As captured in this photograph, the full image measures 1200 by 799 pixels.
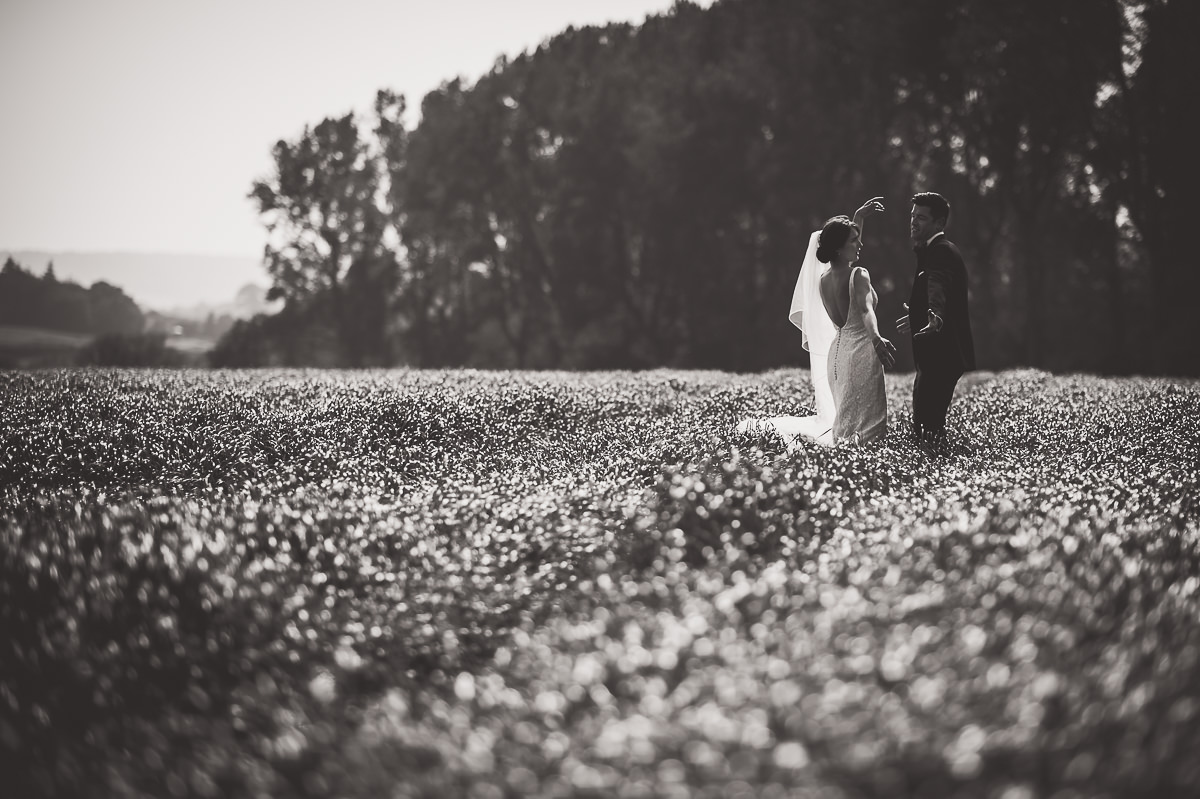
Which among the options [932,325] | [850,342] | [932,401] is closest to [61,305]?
[850,342]

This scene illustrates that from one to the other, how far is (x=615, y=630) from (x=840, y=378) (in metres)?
7.44

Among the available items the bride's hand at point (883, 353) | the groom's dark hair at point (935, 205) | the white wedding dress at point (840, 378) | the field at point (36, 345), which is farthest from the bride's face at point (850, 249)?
the field at point (36, 345)

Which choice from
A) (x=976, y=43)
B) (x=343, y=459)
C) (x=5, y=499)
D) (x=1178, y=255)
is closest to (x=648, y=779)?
(x=343, y=459)

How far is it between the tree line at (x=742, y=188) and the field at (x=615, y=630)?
28735 millimetres

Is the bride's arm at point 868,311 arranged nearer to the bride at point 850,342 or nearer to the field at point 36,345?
the bride at point 850,342

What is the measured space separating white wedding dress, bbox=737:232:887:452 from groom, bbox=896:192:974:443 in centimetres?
48

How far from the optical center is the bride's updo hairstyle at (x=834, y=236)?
32.9 ft

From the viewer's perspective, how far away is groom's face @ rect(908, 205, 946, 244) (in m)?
9.88

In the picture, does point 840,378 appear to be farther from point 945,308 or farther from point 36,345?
point 36,345

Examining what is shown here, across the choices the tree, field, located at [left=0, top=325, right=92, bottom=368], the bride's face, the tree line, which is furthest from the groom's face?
field, located at [left=0, top=325, right=92, bottom=368]

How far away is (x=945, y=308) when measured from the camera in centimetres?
981

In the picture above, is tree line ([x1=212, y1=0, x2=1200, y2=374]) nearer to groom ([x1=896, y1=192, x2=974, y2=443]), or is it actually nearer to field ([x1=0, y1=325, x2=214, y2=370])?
field ([x1=0, y1=325, x2=214, y2=370])

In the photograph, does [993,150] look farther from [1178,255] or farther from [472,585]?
[472,585]

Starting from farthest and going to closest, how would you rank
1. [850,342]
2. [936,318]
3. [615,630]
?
[850,342] → [936,318] → [615,630]
